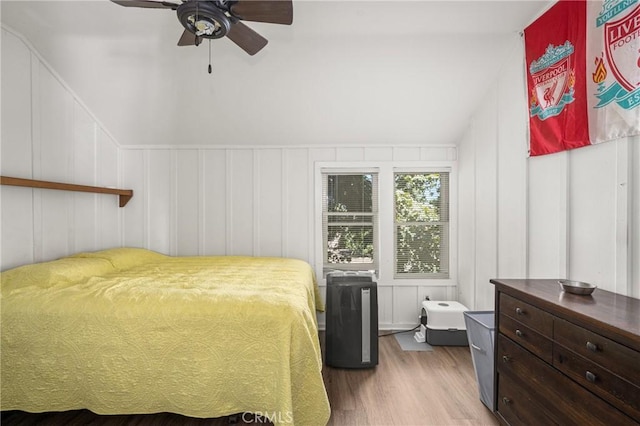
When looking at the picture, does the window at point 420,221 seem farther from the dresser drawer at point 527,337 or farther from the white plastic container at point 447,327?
the dresser drawer at point 527,337

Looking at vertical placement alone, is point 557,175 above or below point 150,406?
above

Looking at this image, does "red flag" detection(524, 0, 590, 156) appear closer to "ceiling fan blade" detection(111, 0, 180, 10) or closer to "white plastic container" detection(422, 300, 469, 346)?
"white plastic container" detection(422, 300, 469, 346)

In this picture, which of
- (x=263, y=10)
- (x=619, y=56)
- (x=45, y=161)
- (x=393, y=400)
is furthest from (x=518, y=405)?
(x=45, y=161)

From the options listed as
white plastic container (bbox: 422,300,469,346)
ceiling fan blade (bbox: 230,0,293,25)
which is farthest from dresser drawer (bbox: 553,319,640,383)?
ceiling fan blade (bbox: 230,0,293,25)

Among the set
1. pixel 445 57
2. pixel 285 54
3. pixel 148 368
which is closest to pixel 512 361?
pixel 148 368

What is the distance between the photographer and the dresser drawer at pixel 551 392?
1.10 metres

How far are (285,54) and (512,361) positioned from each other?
2.66 metres

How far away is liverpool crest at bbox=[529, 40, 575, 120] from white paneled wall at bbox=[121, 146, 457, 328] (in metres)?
1.34

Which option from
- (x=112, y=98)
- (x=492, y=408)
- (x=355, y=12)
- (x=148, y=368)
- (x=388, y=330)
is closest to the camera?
(x=148, y=368)

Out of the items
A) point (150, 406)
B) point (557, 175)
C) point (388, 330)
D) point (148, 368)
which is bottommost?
point (388, 330)

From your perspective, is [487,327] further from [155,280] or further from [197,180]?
[197,180]

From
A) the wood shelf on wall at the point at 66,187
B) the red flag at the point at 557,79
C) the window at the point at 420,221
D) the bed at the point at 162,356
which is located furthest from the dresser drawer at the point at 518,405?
the wood shelf on wall at the point at 66,187

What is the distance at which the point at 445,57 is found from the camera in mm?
2432

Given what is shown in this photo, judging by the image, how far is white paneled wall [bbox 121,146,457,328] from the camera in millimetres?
3348
